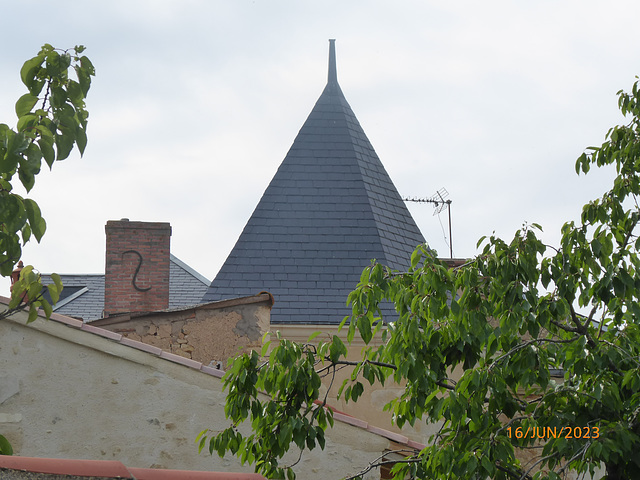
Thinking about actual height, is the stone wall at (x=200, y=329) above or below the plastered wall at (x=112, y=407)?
above

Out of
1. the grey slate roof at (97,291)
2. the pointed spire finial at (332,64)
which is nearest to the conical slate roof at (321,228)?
the pointed spire finial at (332,64)

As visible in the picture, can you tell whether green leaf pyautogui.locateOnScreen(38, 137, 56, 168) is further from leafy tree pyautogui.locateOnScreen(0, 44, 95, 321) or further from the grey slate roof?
the grey slate roof

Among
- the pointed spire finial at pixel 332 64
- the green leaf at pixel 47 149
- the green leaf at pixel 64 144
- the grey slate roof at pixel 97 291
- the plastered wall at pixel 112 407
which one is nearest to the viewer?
the green leaf at pixel 47 149

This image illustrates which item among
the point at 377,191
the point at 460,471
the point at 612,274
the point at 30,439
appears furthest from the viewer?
the point at 377,191

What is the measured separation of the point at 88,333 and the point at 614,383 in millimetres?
4573

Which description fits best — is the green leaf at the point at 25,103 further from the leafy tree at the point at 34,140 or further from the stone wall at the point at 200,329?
the stone wall at the point at 200,329

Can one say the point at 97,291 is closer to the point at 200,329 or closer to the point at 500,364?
the point at 200,329

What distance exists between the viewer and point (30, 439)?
785cm

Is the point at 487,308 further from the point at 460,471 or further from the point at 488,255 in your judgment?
the point at 460,471

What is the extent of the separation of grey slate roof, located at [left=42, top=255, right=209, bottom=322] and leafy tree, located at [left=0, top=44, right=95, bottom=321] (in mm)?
12708

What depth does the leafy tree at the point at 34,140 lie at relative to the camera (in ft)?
14.2

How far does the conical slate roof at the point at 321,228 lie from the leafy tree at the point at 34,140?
10506 mm

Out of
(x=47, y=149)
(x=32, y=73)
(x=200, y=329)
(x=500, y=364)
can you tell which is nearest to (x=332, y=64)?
(x=200, y=329)

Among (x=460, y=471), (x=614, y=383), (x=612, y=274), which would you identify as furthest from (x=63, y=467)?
(x=612, y=274)
